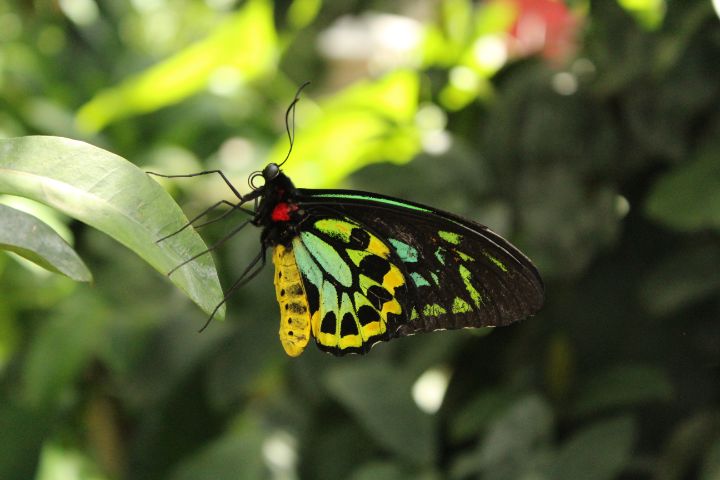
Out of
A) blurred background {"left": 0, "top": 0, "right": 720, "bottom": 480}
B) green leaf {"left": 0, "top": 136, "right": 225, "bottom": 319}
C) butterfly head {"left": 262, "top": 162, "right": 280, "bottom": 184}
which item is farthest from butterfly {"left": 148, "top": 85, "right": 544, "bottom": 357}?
blurred background {"left": 0, "top": 0, "right": 720, "bottom": 480}

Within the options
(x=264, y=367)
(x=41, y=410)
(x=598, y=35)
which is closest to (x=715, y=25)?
(x=598, y=35)

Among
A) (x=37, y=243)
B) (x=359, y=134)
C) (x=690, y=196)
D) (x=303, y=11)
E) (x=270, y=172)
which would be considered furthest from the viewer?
(x=303, y=11)

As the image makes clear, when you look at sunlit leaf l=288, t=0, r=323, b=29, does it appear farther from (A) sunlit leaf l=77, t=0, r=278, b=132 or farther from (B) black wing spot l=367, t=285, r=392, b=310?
(B) black wing spot l=367, t=285, r=392, b=310

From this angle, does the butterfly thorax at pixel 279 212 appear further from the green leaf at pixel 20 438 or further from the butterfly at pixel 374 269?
the green leaf at pixel 20 438

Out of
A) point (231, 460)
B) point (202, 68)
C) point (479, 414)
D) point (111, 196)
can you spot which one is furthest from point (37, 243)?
point (202, 68)

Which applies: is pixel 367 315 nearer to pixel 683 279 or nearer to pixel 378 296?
pixel 378 296

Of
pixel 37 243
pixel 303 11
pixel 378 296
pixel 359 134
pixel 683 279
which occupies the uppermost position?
pixel 303 11
